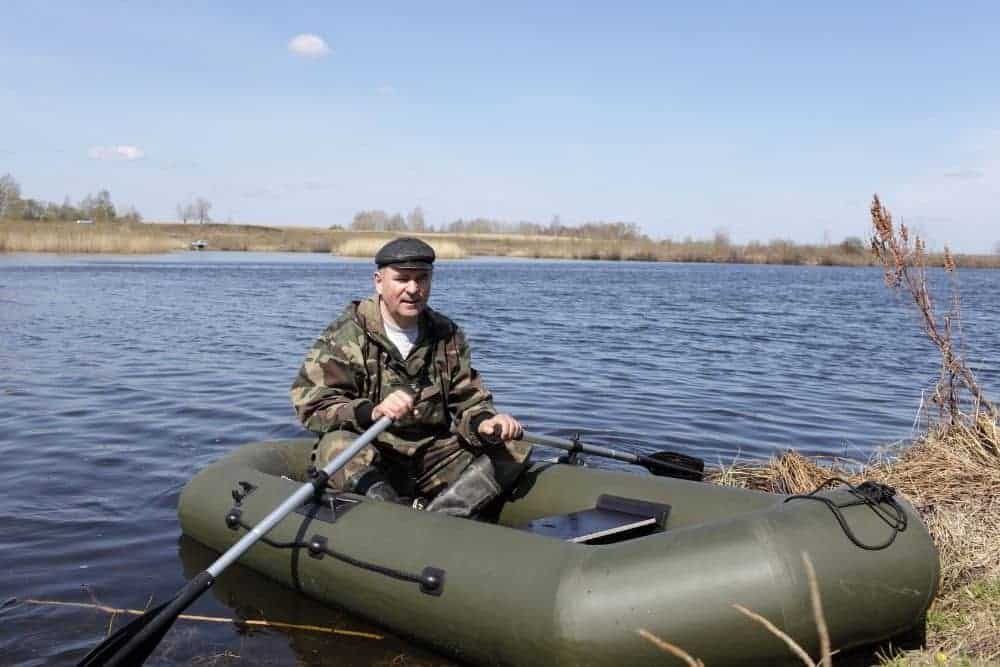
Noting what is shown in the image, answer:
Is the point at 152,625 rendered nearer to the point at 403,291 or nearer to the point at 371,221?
the point at 403,291

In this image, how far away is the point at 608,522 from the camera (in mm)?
4219

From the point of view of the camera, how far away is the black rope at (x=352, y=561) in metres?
3.54

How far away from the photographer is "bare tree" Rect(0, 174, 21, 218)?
5562 cm

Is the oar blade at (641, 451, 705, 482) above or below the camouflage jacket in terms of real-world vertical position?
below

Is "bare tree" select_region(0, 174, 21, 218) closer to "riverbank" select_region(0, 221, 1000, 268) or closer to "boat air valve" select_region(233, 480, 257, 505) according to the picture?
"riverbank" select_region(0, 221, 1000, 268)

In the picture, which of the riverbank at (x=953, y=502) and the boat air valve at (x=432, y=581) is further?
the boat air valve at (x=432, y=581)

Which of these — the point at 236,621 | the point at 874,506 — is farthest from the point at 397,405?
the point at 874,506

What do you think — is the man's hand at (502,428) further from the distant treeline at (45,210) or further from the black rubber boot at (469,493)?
Result: the distant treeline at (45,210)

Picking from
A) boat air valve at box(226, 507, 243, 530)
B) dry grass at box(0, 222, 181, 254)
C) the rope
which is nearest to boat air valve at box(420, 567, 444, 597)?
the rope

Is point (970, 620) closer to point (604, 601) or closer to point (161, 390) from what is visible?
point (604, 601)

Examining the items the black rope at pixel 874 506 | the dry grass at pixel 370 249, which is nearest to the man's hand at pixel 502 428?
the black rope at pixel 874 506

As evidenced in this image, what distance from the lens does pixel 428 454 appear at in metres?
4.62

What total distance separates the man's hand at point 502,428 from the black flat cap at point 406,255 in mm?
809

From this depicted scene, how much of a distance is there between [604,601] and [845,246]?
52607 millimetres
